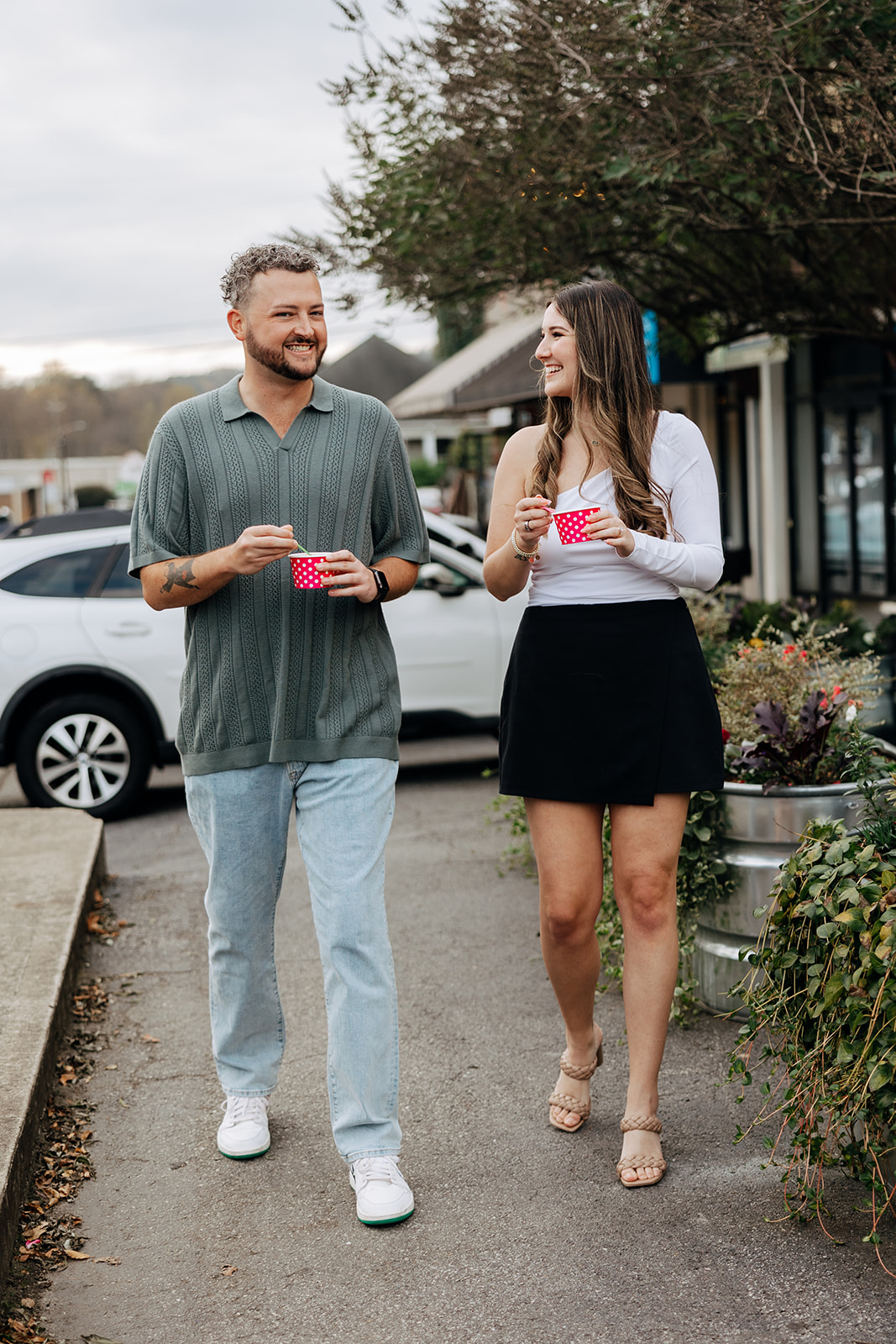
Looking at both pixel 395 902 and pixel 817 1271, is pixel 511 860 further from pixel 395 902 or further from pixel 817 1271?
pixel 817 1271

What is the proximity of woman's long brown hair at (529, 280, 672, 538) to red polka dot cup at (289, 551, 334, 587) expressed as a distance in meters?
0.60

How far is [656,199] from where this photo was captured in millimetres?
6598

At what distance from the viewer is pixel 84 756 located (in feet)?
27.4

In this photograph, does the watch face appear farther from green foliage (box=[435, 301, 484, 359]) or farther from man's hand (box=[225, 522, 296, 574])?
green foliage (box=[435, 301, 484, 359])

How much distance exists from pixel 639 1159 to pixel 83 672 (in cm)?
573

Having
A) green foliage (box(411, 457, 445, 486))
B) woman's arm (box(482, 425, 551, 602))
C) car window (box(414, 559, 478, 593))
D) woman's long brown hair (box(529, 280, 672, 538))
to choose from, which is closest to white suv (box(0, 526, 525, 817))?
car window (box(414, 559, 478, 593))

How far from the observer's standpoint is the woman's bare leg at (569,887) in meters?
3.43

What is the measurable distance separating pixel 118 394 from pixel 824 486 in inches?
4317

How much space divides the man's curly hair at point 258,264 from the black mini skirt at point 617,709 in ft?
3.33

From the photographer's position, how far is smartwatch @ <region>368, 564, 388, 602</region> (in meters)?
3.33

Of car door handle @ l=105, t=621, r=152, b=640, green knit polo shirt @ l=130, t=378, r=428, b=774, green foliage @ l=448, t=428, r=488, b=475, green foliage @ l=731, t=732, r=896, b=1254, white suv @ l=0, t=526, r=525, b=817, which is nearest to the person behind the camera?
green foliage @ l=731, t=732, r=896, b=1254

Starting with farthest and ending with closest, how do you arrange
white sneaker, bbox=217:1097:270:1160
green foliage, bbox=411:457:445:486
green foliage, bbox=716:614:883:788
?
green foliage, bbox=411:457:445:486 → green foliage, bbox=716:614:883:788 → white sneaker, bbox=217:1097:270:1160

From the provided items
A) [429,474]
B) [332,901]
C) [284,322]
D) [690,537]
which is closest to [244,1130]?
[332,901]

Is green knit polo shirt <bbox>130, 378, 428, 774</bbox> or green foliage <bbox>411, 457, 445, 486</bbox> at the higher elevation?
green foliage <bbox>411, 457, 445, 486</bbox>
